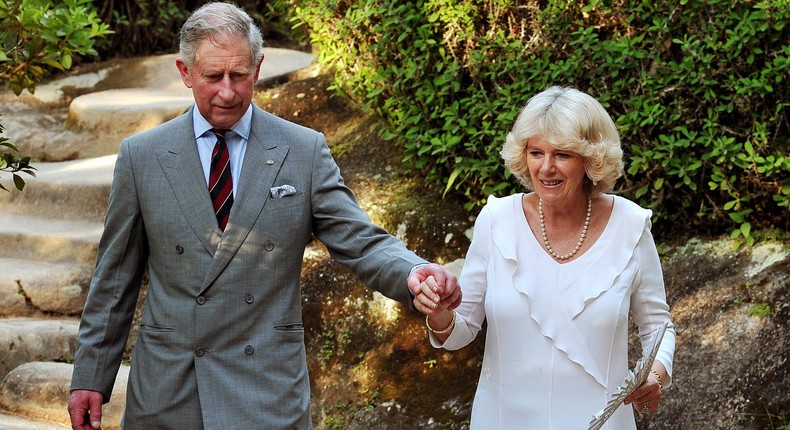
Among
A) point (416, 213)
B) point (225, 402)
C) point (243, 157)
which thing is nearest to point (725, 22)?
point (416, 213)

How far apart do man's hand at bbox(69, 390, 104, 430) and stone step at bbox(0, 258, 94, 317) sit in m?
3.32

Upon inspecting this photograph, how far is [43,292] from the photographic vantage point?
6.79 metres

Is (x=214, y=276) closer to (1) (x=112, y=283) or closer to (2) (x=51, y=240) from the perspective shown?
(1) (x=112, y=283)

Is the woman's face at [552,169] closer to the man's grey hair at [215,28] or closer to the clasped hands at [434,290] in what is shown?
the clasped hands at [434,290]

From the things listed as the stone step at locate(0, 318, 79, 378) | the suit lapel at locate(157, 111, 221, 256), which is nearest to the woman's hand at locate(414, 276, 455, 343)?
the suit lapel at locate(157, 111, 221, 256)

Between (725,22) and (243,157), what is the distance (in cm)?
271

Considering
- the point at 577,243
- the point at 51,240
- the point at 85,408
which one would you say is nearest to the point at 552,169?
the point at 577,243

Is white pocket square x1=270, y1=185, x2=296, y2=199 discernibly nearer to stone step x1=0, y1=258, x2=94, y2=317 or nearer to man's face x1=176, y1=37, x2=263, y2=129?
man's face x1=176, y1=37, x2=263, y2=129

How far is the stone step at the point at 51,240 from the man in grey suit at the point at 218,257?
3.66 meters

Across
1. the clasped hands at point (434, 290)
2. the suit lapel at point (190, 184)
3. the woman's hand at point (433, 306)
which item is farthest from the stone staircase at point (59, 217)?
the clasped hands at point (434, 290)

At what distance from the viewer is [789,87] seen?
5.07m

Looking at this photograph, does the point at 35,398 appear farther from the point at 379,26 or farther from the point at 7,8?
the point at 379,26

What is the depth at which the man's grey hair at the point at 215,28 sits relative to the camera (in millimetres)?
3365

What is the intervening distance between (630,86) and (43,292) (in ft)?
12.4
